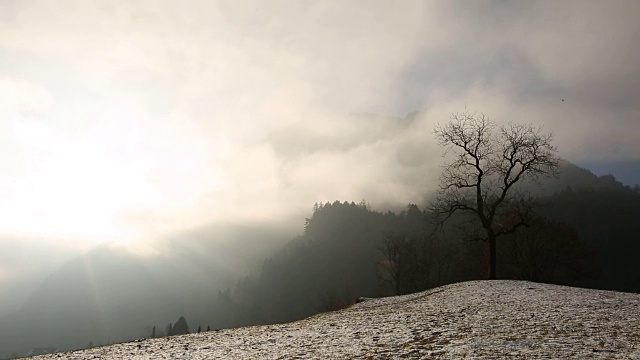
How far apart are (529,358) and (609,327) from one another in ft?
22.2

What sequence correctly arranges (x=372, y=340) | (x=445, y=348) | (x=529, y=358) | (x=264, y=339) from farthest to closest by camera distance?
1. (x=264, y=339)
2. (x=372, y=340)
3. (x=445, y=348)
4. (x=529, y=358)

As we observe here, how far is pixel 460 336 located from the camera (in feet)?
45.5

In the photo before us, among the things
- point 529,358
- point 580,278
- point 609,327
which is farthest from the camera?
point 580,278

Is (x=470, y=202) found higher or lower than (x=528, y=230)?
higher

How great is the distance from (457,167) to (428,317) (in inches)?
1046

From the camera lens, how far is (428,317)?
64.2 feet

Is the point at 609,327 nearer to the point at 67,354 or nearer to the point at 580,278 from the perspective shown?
the point at 67,354

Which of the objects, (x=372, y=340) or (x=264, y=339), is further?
(x=264, y=339)

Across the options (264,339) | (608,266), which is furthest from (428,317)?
(608,266)

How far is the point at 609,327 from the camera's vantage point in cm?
1398

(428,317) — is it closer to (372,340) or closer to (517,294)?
(372,340)

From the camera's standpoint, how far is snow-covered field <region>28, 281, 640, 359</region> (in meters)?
11.5

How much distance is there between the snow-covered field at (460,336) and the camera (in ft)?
37.7

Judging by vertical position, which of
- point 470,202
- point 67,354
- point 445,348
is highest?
point 470,202
